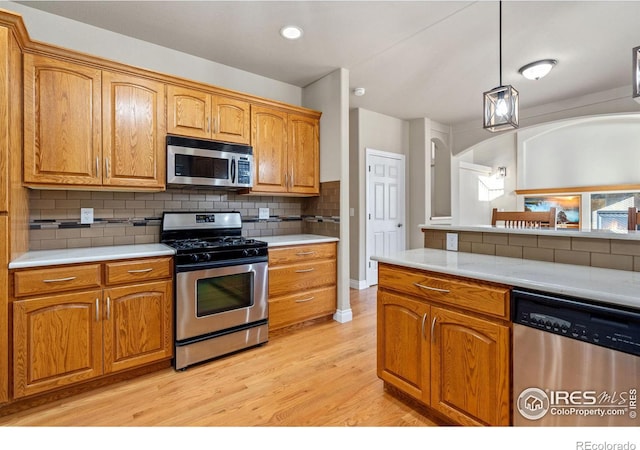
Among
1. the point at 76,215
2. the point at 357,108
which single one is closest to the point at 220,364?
the point at 76,215

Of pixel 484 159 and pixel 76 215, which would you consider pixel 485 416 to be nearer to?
pixel 76 215

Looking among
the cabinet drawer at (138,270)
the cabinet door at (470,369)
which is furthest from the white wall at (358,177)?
the cabinet door at (470,369)

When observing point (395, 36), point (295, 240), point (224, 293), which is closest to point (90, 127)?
point (224, 293)

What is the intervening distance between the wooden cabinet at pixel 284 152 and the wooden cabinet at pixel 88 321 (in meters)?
1.29

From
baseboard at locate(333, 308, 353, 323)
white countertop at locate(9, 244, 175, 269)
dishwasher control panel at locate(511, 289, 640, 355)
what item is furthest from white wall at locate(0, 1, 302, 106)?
dishwasher control panel at locate(511, 289, 640, 355)

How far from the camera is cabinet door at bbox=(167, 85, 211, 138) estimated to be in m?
2.55

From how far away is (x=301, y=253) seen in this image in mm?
3010

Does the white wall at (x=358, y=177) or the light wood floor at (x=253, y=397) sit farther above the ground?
the white wall at (x=358, y=177)

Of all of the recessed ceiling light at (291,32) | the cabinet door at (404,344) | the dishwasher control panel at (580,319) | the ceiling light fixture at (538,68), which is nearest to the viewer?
the dishwasher control panel at (580,319)

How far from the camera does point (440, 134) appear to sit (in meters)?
5.46

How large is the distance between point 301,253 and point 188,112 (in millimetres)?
1590

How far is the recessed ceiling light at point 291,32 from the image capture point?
2.51m

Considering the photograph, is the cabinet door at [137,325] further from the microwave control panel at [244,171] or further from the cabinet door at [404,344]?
the cabinet door at [404,344]

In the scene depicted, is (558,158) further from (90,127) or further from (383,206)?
(90,127)
